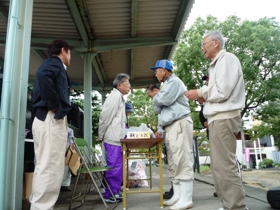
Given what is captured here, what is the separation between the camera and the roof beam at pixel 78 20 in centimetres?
532

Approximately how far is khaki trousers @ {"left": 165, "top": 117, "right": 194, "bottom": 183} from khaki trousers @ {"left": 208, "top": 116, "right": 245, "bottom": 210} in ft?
2.70

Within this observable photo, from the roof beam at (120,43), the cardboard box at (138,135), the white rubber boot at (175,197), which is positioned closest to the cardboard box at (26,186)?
the cardboard box at (138,135)

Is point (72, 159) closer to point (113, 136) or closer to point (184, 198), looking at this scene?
point (113, 136)

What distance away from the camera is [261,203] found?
3205 millimetres

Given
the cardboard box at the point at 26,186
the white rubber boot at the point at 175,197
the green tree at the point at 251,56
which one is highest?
the green tree at the point at 251,56

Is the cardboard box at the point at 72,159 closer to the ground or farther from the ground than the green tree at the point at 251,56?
closer to the ground

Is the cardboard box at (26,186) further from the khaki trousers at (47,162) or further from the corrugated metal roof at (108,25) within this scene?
the corrugated metal roof at (108,25)

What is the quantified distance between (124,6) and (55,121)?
3891 mm

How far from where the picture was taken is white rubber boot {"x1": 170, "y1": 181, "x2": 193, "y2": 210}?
306cm

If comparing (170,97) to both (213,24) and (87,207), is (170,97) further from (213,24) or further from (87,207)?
(213,24)

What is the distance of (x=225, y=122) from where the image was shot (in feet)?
7.68

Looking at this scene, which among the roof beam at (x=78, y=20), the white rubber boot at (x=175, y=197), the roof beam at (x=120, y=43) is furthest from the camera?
the roof beam at (x=120, y=43)

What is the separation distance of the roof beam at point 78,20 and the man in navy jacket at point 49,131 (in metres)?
3.13

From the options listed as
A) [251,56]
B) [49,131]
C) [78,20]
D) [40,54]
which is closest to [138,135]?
[49,131]
